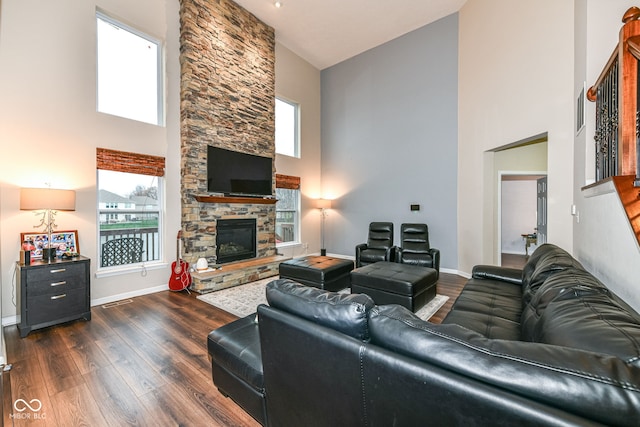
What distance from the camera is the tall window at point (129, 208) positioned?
147 inches

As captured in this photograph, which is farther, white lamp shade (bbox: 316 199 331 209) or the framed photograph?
white lamp shade (bbox: 316 199 331 209)

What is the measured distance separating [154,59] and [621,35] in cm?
535

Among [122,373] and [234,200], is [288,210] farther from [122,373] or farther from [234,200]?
[122,373]

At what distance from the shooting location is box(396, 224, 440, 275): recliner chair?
4.65 m

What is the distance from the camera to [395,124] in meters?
5.96

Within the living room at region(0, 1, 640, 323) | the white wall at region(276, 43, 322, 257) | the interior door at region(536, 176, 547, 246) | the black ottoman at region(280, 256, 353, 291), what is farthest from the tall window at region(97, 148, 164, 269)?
the interior door at region(536, 176, 547, 246)

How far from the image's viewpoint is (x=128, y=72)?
404cm

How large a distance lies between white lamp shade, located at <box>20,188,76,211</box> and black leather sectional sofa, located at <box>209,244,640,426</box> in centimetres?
260

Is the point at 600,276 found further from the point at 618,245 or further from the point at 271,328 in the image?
the point at 271,328

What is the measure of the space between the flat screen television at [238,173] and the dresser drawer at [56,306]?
2201 millimetres

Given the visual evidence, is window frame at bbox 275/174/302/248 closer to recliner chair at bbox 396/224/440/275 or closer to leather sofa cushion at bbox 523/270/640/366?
recliner chair at bbox 396/224/440/275

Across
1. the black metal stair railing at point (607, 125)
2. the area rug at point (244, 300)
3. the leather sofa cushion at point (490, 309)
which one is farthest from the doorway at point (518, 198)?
the leather sofa cushion at point (490, 309)

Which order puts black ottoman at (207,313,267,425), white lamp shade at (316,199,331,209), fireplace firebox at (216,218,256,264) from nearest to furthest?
black ottoman at (207,313,267,425), fireplace firebox at (216,218,256,264), white lamp shade at (316,199,331,209)

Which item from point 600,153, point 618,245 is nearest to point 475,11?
point 600,153
